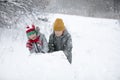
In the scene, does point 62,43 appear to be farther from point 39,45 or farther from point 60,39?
point 39,45

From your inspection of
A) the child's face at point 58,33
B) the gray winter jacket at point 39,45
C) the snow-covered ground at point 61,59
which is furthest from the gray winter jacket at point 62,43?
the snow-covered ground at point 61,59

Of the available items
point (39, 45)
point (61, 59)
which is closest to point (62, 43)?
point (39, 45)

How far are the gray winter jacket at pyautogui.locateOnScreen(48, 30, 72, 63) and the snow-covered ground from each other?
0.51 meters

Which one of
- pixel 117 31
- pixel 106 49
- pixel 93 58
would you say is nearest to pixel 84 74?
pixel 93 58

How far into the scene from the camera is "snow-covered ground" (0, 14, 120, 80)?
3318mm

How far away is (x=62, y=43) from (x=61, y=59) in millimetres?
1112

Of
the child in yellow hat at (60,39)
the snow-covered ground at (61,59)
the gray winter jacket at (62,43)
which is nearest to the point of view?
the snow-covered ground at (61,59)

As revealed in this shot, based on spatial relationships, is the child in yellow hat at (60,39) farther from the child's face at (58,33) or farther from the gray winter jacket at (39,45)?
the gray winter jacket at (39,45)

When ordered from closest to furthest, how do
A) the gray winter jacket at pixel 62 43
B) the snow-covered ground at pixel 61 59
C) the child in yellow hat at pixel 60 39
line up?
1. the snow-covered ground at pixel 61 59
2. the child in yellow hat at pixel 60 39
3. the gray winter jacket at pixel 62 43

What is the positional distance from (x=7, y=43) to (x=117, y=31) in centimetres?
732

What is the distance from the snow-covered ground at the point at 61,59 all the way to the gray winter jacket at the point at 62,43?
0.51m

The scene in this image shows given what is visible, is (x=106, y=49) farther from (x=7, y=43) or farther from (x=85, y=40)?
(x=7, y=43)

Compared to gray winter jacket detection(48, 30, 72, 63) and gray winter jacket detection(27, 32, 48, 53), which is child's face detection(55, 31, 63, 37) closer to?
gray winter jacket detection(48, 30, 72, 63)

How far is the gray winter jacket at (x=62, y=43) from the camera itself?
4.60 m
